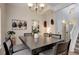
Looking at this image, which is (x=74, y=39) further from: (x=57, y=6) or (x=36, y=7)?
(x=36, y=7)

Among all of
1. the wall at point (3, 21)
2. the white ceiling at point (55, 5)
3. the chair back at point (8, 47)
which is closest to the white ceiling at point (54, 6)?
the white ceiling at point (55, 5)

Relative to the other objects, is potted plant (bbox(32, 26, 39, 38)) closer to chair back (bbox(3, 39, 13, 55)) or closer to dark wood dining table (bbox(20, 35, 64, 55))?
dark wood dining table (bbox(20, 35, 64, 55))

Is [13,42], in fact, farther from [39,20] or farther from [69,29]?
[69,29]

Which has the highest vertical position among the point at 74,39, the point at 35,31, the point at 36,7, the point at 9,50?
the point at 36,7

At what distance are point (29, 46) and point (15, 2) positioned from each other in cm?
68

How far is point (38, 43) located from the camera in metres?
1.71

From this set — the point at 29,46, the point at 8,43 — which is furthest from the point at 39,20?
the point at 8,43

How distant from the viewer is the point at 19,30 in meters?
1.74

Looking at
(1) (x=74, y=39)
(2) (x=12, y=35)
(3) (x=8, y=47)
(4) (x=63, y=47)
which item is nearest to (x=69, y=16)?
(1) (x=74, y=39)

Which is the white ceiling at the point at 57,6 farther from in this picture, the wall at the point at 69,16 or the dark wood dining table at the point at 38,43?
the dark wood dining table at the point at 38,43

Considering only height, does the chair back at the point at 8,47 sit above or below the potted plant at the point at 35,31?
below

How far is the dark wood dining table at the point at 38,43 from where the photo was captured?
1673mm

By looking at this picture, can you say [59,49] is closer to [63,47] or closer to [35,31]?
[63,47]

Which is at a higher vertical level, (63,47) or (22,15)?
(22,15)
